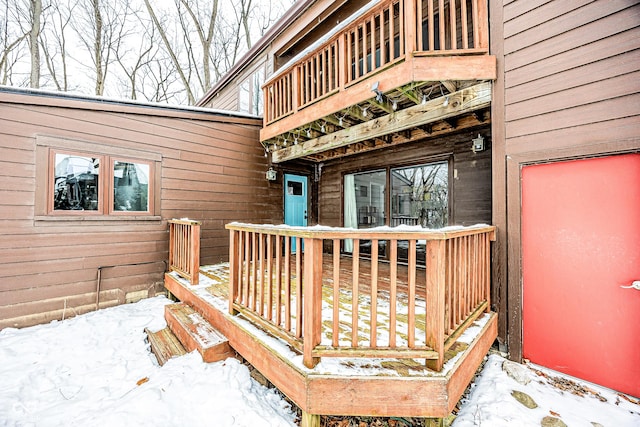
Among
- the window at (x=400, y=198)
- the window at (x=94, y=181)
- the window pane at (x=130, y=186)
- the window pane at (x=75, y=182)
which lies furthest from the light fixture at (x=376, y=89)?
the window pane at (x=75, y=182)

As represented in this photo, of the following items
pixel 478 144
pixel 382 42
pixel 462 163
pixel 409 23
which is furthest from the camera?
pixel 462 163

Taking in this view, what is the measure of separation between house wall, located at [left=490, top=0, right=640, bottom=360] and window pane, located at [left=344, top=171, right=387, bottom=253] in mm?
2641

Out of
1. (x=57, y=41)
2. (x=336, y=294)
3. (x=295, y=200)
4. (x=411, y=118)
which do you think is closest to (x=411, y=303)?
(x=336, y=294)

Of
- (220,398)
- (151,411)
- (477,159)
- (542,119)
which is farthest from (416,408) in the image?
(477,159)

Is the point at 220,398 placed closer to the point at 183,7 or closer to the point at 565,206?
the point at 565,206

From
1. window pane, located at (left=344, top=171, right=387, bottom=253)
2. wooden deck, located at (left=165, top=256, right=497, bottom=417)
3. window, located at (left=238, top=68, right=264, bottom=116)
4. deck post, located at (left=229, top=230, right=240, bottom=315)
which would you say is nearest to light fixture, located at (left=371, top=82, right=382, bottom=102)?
deck post, located at (left=229, top=230, right=240, bottom=315)

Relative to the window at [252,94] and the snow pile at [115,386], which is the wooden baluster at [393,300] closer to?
the snow pile at [115,386]

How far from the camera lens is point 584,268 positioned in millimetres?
2383

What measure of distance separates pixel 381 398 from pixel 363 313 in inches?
38.4

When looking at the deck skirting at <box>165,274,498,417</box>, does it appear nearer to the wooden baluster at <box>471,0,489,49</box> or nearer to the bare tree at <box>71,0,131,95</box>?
the wooden baluster at <box>471,0,489,49</box>

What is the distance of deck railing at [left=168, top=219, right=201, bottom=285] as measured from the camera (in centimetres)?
376

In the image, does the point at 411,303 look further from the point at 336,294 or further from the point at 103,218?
the point at 103,218

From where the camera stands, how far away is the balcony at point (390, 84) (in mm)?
2846

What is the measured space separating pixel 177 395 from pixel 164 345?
108cm
